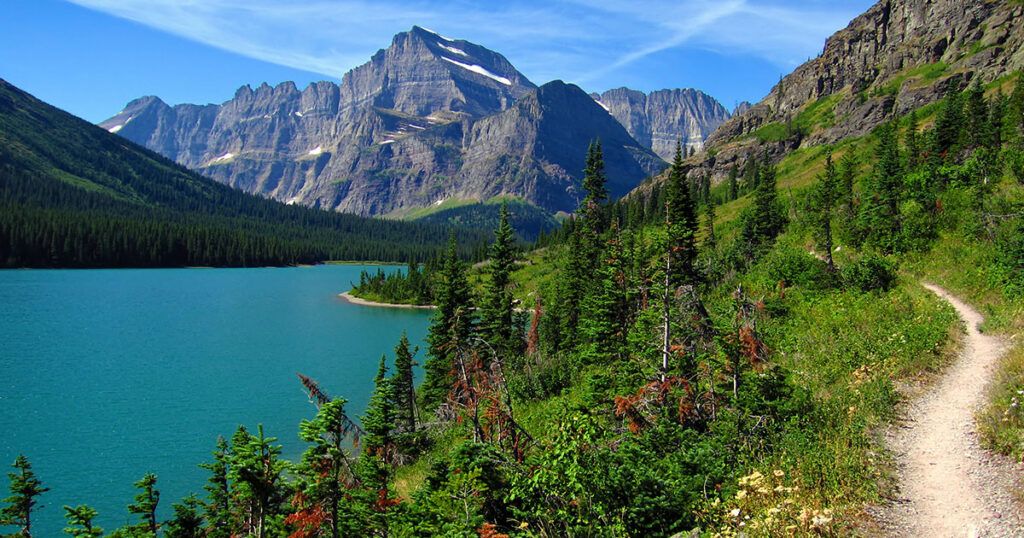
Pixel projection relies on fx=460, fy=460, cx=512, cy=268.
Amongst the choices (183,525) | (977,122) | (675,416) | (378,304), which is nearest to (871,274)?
(675,416)

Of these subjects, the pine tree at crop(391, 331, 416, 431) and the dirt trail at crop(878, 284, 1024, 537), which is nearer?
the dirt trail at crop(878, 284, 1024, 537)

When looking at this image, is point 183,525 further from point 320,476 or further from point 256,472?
point 256,472

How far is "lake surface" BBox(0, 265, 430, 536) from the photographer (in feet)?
92.2

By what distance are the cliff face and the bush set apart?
10303 cm

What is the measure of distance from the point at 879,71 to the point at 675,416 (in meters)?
178

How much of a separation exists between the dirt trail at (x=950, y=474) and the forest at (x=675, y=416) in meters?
0.49

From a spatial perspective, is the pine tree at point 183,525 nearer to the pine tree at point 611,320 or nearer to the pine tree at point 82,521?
the pine tree at point 82,521

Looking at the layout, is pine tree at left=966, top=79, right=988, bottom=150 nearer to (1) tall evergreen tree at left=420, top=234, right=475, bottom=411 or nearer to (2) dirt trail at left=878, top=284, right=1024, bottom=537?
(2) dirt trail at left=878, top=284, right=1024, bottom=537

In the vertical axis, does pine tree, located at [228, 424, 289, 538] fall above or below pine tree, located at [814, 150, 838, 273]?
below

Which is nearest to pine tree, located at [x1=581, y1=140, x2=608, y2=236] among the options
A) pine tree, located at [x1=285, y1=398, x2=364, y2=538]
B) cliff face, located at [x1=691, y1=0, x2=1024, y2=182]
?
pine tree, located at [x1=285, y1=398, x2=364, y2=538]

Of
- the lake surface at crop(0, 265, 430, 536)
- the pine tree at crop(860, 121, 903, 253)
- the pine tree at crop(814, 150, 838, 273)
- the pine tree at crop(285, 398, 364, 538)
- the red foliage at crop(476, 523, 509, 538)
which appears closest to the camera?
the red foliage at crop(476, 523, 509, 538)

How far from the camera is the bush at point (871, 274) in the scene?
88.1ft

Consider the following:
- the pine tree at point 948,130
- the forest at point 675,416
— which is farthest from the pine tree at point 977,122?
the forest at point 675,416

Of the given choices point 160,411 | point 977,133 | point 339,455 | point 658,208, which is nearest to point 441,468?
point 339,455
